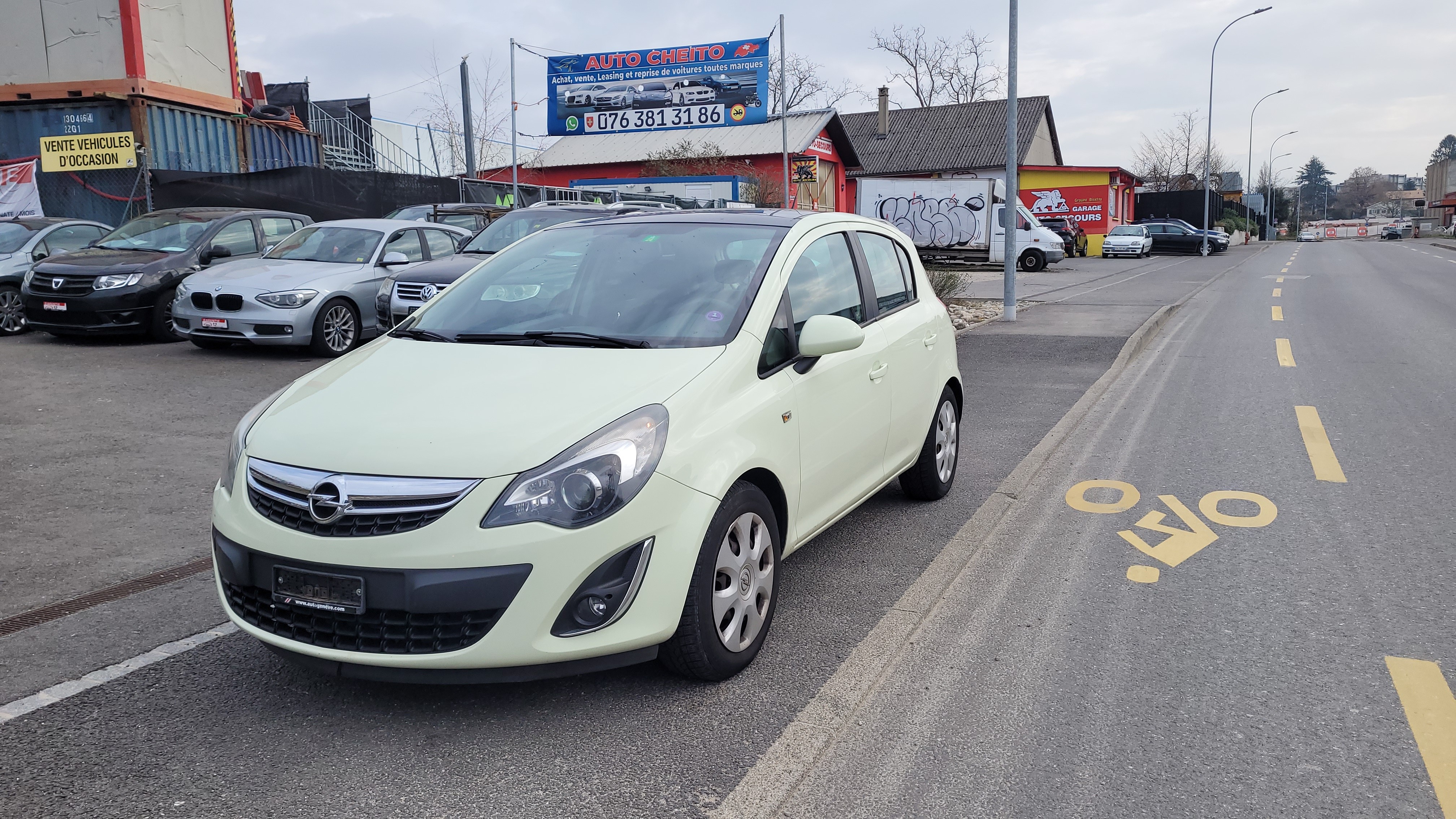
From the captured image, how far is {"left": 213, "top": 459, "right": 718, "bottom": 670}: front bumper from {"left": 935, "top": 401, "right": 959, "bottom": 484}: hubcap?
2787 millimetres

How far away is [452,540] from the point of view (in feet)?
9.74

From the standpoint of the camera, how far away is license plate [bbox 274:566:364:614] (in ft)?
9.93

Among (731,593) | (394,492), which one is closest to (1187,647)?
(731,593)

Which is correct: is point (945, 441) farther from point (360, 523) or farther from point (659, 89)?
point (659, 89)

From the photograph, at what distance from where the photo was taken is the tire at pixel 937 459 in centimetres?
568

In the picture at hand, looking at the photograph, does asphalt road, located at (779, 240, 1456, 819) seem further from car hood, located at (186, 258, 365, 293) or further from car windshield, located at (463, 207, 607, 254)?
car hood, located at (186, 258, 365, 293)

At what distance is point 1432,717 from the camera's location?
3.28 m

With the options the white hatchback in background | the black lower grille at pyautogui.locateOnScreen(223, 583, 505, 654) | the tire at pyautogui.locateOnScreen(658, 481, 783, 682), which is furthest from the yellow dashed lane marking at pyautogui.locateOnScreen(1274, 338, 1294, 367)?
the white hatchback in background

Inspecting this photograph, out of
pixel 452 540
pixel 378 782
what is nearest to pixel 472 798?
pixel 378 782

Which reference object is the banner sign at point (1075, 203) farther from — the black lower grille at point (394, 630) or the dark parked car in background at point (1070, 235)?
the black lower grille at point (394, 630)

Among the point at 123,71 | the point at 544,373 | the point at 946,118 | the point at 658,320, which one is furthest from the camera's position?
the point at 946,118

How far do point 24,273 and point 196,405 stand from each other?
20.1 ft

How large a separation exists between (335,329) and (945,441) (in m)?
8.00

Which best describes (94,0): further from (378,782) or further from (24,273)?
(378,782)
